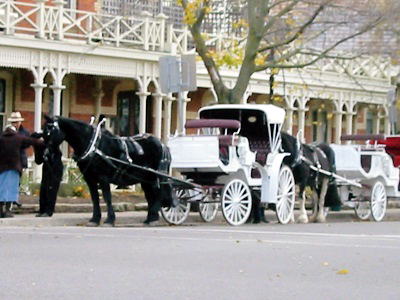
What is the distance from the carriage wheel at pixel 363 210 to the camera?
27.0 meters

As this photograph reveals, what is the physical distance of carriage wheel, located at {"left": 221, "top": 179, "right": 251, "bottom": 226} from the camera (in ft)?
72.4

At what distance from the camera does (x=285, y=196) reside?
76.6 feet

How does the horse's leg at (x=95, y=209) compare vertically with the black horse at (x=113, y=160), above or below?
below

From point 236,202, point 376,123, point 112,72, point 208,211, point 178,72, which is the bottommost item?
point 208,211

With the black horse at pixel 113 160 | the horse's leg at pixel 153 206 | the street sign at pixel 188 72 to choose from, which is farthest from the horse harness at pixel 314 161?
the horse's leg at pixel 153 206

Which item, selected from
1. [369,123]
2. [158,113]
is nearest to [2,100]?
[158,113]

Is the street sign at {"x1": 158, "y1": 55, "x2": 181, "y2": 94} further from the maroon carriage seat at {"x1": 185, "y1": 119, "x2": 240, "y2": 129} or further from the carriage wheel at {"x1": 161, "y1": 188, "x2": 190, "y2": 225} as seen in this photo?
the carriage wheel at {"x1": 161, "y1": 188, "x2": 190, "y2": 225}

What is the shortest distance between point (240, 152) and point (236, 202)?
3.02 feet

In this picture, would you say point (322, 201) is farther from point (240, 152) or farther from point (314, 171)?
point (240, 152)

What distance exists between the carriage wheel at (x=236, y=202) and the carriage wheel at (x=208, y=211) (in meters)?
1.13

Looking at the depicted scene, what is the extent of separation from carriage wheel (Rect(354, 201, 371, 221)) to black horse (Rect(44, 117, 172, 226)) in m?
6.44

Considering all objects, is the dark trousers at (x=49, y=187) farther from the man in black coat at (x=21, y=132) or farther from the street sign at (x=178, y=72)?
the street sign at (x=178, y=72)

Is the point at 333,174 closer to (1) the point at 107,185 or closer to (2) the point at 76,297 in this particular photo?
(1) the point at 107,185

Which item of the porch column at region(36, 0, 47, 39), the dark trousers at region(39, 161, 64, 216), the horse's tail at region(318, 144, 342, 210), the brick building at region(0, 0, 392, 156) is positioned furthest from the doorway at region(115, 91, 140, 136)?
the dark trousers at region(39, 161, 64, 216)
